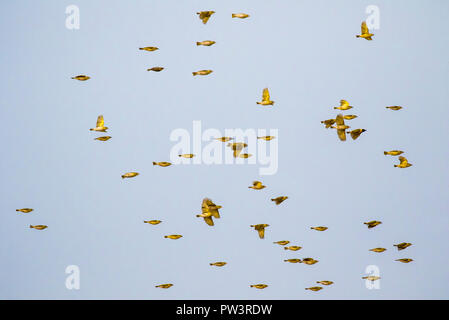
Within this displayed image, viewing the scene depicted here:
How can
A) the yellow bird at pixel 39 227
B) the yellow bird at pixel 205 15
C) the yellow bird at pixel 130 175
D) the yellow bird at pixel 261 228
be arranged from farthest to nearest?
the yellow bird at pixel 39 227
the yellow bird at pixel 261 228
the yellow bird at pixel 130 175
the yellow bird at pixel 205 15

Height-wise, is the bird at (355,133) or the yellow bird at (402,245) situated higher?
the bird at (355,133)

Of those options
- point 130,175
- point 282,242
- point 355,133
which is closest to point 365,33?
point 355,133

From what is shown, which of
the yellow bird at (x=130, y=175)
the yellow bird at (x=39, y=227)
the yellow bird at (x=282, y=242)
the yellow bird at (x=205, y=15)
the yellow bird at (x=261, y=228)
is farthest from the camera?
the yellow bird at (x=282, y=242)

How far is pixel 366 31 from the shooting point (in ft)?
55.0

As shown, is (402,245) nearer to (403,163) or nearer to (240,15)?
(403,163)

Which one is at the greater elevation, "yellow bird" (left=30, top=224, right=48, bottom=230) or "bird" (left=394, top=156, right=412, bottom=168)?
"bird" (left=394, top=156, right=412, bottom=168)

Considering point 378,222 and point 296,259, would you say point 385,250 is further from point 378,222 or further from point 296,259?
point 296,259

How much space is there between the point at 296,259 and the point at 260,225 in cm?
124

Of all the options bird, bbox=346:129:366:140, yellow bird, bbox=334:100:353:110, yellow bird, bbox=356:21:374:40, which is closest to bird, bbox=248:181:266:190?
bird, bbox=346:129:366:140

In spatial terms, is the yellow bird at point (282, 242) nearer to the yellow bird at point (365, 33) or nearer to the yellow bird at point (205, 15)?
the yellow bird at point (365, 33)

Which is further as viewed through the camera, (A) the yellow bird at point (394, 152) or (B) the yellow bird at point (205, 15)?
(A) the yellow bird at point (394, 152)

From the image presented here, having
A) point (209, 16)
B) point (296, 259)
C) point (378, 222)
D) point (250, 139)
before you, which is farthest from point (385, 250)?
point (209, 16)

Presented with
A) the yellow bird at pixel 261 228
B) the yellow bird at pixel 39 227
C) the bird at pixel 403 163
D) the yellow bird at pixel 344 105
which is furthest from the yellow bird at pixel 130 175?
the bird at pixel 403 163

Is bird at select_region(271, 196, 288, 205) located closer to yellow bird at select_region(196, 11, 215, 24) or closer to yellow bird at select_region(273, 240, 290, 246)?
yellow bird at select_region(273, 240, 290, 246)
